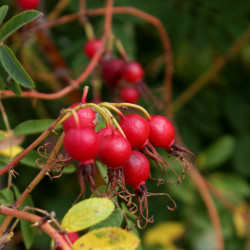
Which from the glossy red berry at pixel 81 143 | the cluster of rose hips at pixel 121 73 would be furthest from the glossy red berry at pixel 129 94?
the glossy red berry at pixel 81 143

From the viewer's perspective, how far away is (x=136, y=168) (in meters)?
0.89

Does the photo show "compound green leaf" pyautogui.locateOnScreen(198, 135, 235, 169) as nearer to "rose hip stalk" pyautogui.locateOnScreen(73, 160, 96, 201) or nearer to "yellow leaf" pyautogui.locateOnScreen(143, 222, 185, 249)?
"yellow leaf" pyautogui.locateOnScreen(143, 222, 185, 249)

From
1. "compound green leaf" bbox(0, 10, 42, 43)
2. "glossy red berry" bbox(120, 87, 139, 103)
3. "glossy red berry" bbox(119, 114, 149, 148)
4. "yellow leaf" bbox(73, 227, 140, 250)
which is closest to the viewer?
"yellow leaf" bbox(73, 227, 140, 250)

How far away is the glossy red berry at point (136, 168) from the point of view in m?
0.89

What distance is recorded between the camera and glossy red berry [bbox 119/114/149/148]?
879mm

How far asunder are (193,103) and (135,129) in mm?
1400

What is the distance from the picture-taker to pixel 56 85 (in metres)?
2.04

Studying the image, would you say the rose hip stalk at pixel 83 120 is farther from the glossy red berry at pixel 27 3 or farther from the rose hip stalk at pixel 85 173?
the glossy red berry at pixel 27 3

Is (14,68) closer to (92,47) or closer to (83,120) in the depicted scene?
(83,120)

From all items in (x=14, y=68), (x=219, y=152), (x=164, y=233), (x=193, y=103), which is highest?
(x=14, y=68)

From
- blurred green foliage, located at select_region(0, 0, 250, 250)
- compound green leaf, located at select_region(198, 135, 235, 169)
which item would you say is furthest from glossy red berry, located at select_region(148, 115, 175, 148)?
compound green leaf, located at select_region(198, 135, 235, 169)

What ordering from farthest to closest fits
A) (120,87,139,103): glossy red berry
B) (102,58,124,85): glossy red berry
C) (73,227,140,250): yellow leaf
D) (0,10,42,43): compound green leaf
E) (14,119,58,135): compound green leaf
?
(120,87,139,103): glossy red berry < (102,58,124,85): glossy red berry < (14,119,58,135): compound green leaf < (0,10,42,43): compound green leaf < (73,227,140,250): yellow leaf

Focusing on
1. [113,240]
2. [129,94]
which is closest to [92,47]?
[129,94]

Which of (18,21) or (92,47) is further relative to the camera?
(92,47)
